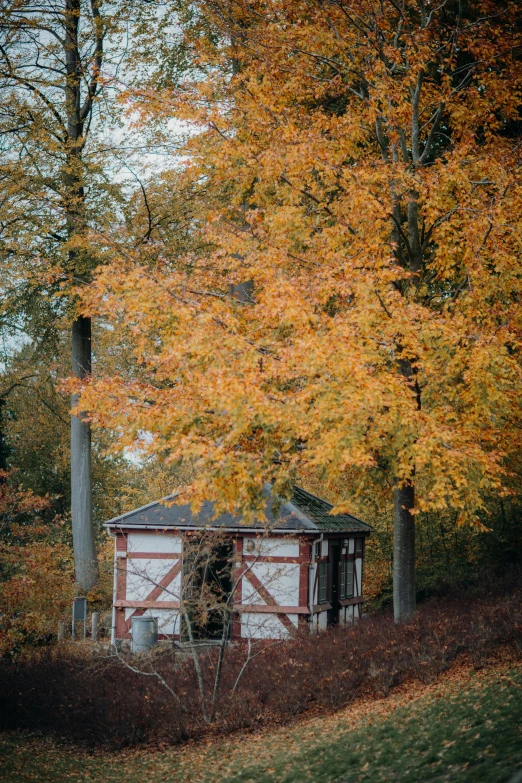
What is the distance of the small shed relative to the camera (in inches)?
618

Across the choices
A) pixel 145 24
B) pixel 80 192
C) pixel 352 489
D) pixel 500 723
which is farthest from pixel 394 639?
pixel 145 24

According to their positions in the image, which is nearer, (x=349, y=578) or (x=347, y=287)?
(x=347, y=287)

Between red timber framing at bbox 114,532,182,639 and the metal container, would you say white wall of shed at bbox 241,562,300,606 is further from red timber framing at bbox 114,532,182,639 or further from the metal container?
the metal container

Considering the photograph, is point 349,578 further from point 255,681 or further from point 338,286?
point 338,286

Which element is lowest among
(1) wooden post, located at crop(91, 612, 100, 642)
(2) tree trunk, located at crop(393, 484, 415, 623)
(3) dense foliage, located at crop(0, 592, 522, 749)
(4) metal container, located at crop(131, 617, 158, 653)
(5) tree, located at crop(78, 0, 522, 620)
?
(1) wooden post, located at crop(91, 612, 100, 642)

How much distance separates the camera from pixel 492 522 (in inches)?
706

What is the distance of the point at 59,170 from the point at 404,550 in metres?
13.0

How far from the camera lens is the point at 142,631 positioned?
15680 mm

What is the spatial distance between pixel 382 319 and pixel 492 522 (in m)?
9.38

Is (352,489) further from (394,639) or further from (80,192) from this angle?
(80,192)

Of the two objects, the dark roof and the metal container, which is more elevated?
the dark roof

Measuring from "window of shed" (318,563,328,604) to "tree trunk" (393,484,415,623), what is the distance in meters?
4.70

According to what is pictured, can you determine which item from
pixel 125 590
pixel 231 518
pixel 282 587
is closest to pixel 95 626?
pixel 125 590

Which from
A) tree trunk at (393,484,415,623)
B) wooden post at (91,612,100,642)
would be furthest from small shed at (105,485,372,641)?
tree trunk at (393,484,415,623)
